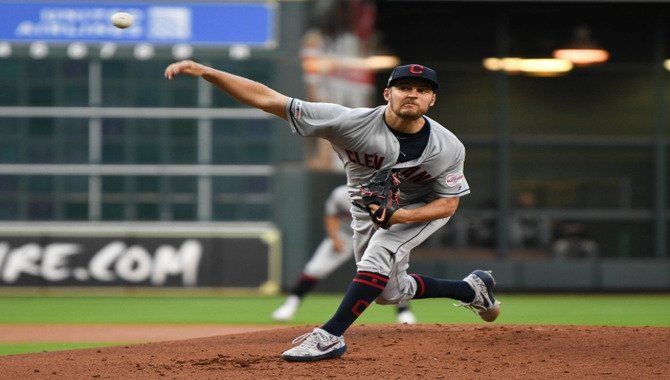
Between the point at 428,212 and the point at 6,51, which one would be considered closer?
the point at 428,212

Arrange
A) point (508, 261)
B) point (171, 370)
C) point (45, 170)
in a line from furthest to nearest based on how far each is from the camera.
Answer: point (508, 261) → point (45, 170) → point (171, 370)

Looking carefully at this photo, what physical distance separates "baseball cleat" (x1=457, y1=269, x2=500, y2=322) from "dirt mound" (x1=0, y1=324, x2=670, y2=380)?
137mm

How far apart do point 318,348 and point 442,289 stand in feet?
4.15

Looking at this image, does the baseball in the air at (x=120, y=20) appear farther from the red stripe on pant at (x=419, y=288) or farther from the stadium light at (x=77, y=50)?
the stadium light at (x=77, y=50)

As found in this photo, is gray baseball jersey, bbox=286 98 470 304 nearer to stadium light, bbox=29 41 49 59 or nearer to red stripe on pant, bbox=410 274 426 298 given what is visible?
red stripe on pant, bbox=410 274 426 298

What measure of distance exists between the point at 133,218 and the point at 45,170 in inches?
53.9

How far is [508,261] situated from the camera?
17.2 m

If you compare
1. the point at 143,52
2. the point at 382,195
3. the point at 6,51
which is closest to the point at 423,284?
the point at 382,195

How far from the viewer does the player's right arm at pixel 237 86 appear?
20.3 ft

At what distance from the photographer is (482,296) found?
25.1 ft

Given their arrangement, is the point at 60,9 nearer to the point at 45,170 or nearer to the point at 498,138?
the point at 45,170

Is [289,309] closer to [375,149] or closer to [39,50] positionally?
[375,149]

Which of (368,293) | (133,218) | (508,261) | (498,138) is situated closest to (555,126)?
(498,138)

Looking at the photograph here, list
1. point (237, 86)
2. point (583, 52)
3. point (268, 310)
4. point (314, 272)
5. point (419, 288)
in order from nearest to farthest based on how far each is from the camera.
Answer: point (237, 86) < point (419, 288) < point (314, 272) < point (268, 310) < point (583, 52)
